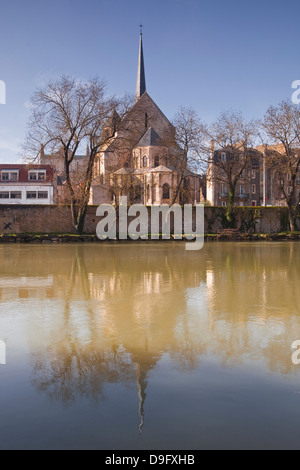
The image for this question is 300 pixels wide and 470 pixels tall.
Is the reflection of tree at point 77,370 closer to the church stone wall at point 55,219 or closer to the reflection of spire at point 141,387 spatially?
the reflection of spire at point 141,387

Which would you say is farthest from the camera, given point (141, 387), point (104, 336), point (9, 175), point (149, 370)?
point (9, 175)

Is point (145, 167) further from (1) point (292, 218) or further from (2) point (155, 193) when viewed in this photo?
(1) point (292, 218)

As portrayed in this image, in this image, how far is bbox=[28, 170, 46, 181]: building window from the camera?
6719 centimetres

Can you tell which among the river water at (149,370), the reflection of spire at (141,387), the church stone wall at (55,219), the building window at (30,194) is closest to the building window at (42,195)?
the building window at (30,194)

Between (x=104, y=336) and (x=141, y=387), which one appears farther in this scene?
(x=104, y=336)

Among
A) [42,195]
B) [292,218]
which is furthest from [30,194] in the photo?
[292,218]

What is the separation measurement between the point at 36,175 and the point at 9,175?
3765mm

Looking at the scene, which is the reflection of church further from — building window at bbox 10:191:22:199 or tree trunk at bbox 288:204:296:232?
building window at bbox 10:191:22:199

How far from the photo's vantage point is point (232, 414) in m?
4.20

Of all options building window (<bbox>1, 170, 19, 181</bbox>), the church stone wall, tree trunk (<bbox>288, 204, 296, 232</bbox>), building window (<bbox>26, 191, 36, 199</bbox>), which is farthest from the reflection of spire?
building window (<bbox>1, 170, 19, 181</bbox>)

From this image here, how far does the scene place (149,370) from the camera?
5.32m

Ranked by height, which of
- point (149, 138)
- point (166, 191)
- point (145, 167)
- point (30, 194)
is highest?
point (149, 138)

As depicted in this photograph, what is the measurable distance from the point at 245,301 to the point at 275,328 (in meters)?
2.41

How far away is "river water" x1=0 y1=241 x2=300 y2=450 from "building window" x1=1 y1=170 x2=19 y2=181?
5932cm
